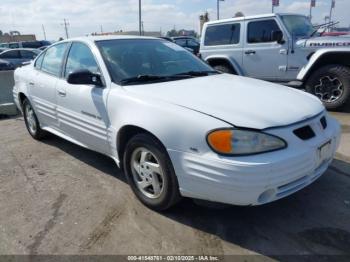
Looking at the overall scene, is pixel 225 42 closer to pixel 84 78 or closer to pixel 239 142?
pixel 84 78

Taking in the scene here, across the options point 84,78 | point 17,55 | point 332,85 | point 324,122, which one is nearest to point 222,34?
point 332,85

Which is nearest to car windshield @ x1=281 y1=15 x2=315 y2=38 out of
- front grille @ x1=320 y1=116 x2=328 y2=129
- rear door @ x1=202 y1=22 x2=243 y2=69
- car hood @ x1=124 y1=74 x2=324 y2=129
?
rear door @ x1=202 y1=22 x2=243 y2=69

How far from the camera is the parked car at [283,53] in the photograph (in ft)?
22.3

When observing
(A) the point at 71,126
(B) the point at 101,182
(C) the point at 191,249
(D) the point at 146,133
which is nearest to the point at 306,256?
(C) the point at 191,249

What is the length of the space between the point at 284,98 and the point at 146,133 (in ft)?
4.19

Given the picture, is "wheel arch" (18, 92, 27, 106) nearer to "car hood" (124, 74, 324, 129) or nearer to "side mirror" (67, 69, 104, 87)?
"side mirror" (67, 69, 104, 87)

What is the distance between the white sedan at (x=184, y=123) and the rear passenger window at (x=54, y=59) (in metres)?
0.04

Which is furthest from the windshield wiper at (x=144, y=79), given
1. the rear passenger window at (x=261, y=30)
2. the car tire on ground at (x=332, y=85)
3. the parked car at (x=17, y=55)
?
the parked car at (x=17, y=55)

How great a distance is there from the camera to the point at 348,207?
10.8 ft

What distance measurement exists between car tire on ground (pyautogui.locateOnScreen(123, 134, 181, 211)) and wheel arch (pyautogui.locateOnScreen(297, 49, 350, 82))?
16.0 feet

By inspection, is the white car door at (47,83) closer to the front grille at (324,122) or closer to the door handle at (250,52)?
the front grille at (324,122)

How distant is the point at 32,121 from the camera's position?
18.2 feet

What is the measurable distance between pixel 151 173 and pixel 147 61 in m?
1.33

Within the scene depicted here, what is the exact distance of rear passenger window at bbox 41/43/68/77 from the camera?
4.53 m
